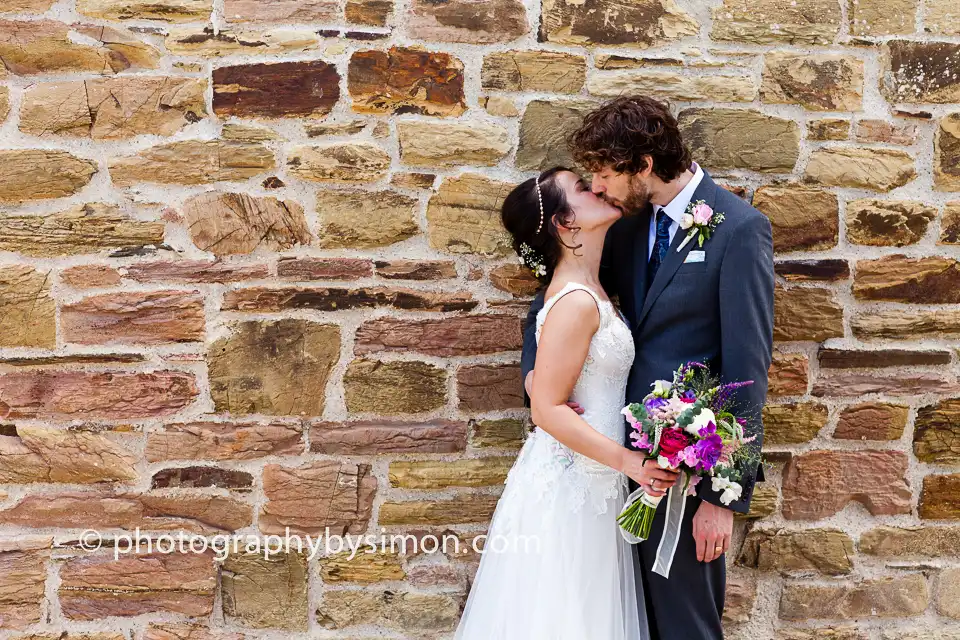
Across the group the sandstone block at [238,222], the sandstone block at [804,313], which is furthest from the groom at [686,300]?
the sandstone block at [238,222]

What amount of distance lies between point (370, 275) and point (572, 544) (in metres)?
1.12

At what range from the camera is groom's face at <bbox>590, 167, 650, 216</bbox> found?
2379 mm

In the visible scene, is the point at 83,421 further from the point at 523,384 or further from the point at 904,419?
the point at 904,419

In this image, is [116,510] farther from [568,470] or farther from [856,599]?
[856,599]

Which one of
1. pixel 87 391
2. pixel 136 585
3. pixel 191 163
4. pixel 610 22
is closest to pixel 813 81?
pixel 610 22

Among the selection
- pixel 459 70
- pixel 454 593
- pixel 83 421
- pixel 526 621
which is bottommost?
pixel 454 593

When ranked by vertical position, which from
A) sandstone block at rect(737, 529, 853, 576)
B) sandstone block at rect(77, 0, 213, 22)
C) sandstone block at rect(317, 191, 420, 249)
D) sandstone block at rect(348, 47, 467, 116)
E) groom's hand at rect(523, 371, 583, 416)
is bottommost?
sandstone block at rect(737, 529, 853, 576)

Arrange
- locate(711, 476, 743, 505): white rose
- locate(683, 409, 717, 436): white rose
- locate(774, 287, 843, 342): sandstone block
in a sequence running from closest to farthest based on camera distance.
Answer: locate(683, 409, 717, 436): white rose, locate(711, 476, 743, 505): white rose, locate(774, 287, 843, 342): sandstone block

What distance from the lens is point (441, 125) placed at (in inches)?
106

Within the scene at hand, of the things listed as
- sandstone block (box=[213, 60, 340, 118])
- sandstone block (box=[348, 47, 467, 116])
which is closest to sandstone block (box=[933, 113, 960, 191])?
sandstone block (box=[348, 47, 467, 116])

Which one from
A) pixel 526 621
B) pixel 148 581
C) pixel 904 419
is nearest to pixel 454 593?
pixel 526 621

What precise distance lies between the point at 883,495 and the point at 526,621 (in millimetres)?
1468

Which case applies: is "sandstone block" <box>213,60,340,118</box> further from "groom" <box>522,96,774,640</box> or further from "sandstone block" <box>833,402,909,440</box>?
"sandstone block" <box>833,402,909,440</box>

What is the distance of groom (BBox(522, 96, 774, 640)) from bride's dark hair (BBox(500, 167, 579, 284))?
0.12 metres
